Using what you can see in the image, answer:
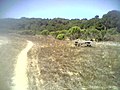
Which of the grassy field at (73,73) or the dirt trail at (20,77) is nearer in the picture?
the dirt trail at (20,77)

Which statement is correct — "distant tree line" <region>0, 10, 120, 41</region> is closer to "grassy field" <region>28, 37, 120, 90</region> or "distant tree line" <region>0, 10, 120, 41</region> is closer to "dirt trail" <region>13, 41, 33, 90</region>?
"grassy field" <region>28, 37, 120, 90</region>

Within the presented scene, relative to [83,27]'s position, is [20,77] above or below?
above

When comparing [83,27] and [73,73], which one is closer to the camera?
[73,73]

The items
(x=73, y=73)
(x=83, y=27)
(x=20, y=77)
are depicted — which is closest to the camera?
(x=20, y=77)

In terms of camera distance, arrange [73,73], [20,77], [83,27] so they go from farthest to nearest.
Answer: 1. [83,27]
2. [73,73]
3. [20,77]

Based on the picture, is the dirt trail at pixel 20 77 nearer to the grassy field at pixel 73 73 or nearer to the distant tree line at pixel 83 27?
the grassy field at pixel 73 73

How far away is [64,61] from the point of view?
8.12 meters

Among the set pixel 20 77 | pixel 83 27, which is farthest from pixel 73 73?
pixel 83 27

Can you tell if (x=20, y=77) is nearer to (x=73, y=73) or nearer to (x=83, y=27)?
(x=73, y=73)

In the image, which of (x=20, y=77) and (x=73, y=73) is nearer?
(x=20, y=77)

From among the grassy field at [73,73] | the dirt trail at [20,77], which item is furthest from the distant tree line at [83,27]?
the dirt trail at [20,77]

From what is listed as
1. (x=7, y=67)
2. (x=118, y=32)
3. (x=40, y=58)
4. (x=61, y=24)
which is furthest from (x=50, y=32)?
(x=7, y=67)

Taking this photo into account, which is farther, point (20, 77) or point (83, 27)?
point (83, 27)

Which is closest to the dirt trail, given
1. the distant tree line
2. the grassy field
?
the grassy field
